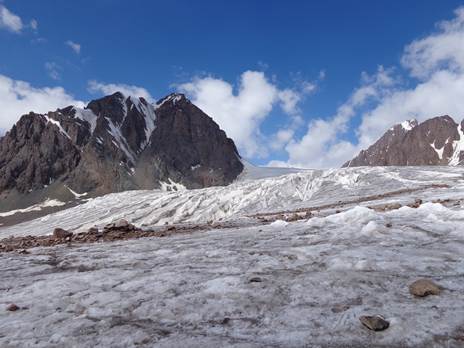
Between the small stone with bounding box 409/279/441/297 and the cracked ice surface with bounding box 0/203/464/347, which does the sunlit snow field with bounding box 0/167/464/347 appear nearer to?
the cracked ice surface with bounding box 0/203/464/347

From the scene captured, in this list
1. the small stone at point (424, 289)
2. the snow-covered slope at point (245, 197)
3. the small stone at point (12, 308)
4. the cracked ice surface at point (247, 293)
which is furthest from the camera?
the snow-covered slope at point (245, 197)

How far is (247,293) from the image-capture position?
734 cm

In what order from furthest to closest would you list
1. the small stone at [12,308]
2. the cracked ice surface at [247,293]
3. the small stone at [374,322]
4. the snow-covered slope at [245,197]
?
the snow-covered slope at [245,197] → the small stone at [12,308] → the cracked ice surface at [247,293] → the small stone at [374,322]

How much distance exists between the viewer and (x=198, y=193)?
79062 millimetres

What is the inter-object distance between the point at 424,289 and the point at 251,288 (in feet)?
9.00

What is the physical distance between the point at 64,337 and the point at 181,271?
11.2 ft

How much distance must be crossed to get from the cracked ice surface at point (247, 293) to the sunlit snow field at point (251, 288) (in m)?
0.02

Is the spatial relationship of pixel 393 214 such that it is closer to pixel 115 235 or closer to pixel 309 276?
pixel 309 276

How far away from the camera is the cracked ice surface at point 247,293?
5.71 metres

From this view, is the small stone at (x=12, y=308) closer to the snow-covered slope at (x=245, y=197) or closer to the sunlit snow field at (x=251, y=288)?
the sunlit snow field at (x=251, y=288)

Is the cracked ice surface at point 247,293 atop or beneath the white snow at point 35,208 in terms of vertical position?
beneath

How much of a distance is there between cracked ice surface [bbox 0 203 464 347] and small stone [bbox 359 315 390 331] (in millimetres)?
74

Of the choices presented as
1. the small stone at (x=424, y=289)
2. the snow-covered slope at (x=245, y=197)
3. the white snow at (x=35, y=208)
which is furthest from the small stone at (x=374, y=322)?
the white snow at (x=35, y=208)

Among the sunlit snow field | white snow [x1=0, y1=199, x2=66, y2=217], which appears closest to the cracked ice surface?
the sunlit snow field
